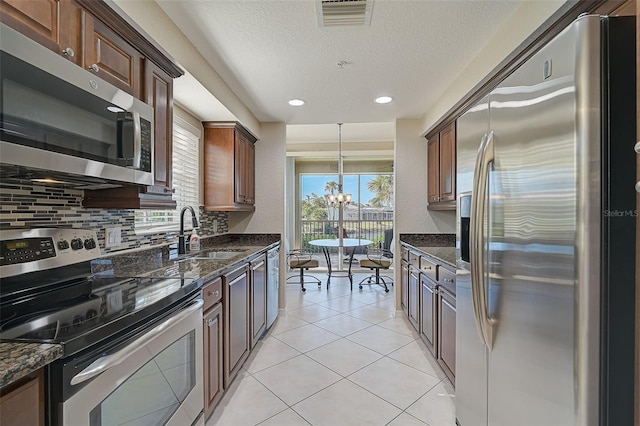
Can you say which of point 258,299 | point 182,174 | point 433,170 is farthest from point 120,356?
point 433,170

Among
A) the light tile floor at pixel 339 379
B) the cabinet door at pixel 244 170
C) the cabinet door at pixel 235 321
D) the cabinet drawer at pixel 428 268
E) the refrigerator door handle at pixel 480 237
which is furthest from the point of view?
the cabinet door at pixel 244 170

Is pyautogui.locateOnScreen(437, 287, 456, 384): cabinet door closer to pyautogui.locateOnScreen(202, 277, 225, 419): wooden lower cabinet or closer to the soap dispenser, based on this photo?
pyautogui.locateOnScreen(202, 277, 225, 419): wooden lower cabinet

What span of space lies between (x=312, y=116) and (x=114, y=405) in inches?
134

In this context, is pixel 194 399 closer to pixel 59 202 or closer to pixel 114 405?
pixel 114 405

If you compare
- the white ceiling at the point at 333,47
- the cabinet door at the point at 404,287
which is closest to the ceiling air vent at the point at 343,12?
the white ceiling at the point at 333,47

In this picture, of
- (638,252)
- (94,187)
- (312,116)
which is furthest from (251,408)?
(312,116)

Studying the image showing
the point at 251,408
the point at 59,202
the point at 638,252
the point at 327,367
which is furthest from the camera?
the point at 327,367

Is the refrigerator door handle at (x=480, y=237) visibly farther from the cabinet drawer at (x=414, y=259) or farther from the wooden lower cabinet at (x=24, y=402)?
the cabinet drawer at (x=414, y=259)

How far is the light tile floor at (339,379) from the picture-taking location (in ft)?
6.58

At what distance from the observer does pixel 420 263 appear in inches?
120

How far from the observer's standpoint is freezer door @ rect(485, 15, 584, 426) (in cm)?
92

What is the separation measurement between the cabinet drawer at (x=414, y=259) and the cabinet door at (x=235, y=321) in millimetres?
1677

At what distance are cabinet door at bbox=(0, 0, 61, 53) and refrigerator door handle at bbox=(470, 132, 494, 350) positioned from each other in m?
→ 1.73

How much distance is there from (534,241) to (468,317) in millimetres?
713
